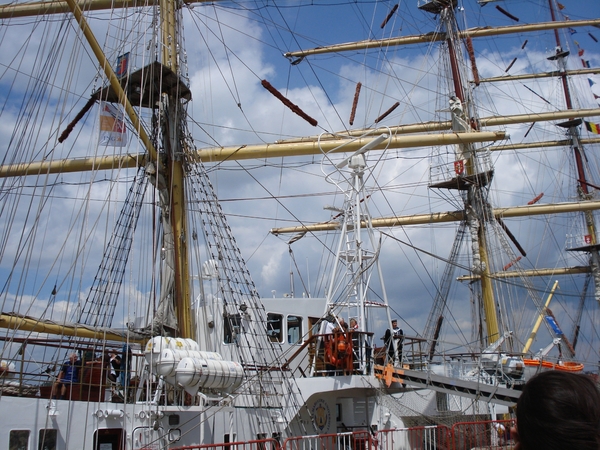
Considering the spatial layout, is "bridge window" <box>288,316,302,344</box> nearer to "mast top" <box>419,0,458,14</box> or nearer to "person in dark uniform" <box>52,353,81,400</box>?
"person in dark uniform" <box>52,353,81,400</box>

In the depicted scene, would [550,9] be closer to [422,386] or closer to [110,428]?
[422,386]

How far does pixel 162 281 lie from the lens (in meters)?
15.4

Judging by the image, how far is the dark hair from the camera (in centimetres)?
171

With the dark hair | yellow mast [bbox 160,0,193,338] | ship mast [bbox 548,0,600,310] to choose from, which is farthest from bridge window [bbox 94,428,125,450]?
ship mast [bbox 548,0,600,310]

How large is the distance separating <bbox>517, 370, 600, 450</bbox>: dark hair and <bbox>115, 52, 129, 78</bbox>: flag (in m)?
15.5

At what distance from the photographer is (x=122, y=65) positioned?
15836 millimetres

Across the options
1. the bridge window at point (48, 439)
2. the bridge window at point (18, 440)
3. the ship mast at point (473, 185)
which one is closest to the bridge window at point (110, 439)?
the bridge window at point (48, 439)

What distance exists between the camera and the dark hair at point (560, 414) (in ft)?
5.60

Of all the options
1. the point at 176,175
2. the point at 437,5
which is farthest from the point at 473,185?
the point at 176,175

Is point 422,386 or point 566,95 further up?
point 566,95

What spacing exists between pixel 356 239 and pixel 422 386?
4197 mm

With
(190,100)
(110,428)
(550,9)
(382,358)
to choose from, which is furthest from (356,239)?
(550,9)

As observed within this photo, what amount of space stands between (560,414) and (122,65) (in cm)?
1580

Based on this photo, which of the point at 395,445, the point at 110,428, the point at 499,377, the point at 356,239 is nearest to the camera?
the point at 110,428
